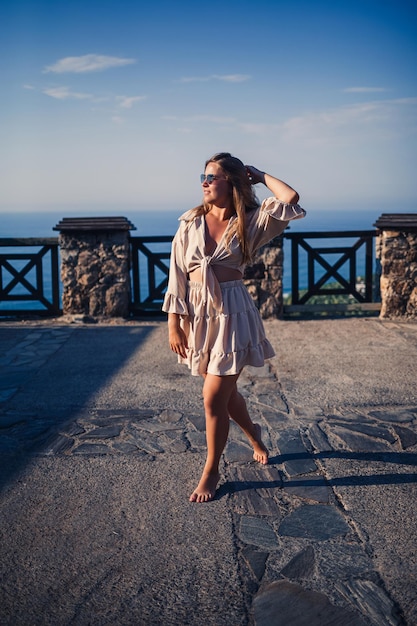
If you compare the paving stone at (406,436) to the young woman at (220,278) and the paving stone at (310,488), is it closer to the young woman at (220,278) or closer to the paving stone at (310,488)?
the paving stone at (310,488)

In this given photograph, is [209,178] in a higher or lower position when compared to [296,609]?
higher

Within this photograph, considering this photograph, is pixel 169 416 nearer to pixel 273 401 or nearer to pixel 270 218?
pixel 273 401

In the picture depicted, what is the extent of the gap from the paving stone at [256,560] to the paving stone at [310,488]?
0.61 meters

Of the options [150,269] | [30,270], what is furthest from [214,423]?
[30,270]

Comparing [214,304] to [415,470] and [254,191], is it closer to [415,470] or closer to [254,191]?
[254,191]

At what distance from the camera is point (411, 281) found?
8.33 metres

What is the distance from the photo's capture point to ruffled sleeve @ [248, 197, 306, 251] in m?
3.24

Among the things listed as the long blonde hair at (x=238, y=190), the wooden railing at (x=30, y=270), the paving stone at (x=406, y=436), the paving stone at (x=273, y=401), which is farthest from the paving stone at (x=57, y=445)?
the wooden railing at (x=30, y=270)

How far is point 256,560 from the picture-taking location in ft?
9.00

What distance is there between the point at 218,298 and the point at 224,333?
196 mm

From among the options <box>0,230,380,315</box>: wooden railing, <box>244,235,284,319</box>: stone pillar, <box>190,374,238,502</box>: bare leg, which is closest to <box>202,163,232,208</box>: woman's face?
<box>190,374,238,502</box>: bare leg

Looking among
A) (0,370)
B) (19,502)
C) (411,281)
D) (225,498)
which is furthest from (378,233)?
(19,502)

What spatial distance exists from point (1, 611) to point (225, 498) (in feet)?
4.31

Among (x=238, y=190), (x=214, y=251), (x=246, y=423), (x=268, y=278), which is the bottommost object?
(x=246, y=423)
